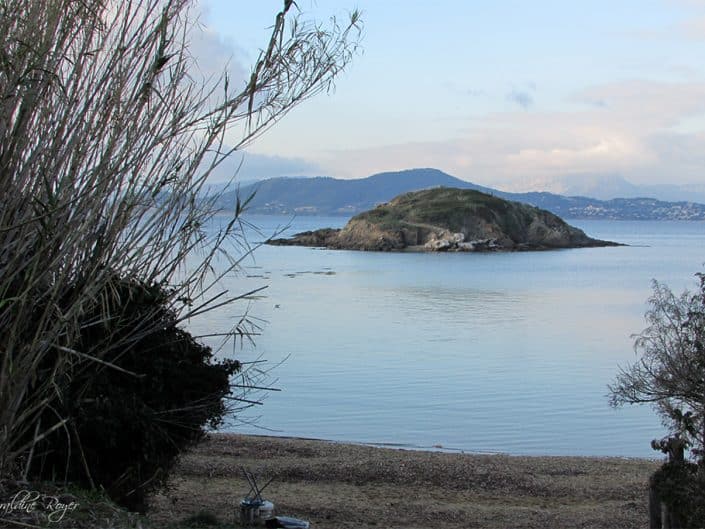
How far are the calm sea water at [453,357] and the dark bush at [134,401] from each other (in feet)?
2.78

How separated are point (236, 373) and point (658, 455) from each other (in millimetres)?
11975

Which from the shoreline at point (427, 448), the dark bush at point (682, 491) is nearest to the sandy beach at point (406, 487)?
the shoreline at point (427, 448)

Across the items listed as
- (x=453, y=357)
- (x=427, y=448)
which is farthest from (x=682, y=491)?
(x=453, y=357)

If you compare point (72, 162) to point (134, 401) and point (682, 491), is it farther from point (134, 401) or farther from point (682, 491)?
point (682, 491)

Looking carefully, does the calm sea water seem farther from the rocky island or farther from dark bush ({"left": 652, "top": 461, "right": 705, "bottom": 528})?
the rocky island

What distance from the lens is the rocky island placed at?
4919 inches

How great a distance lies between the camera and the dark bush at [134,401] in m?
7.78

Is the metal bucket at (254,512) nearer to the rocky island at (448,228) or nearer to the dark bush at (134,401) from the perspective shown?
the dark bush at (134,401)

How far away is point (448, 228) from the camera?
12544cm

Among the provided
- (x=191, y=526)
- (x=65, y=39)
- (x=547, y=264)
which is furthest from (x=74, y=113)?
(x=547, y=264)

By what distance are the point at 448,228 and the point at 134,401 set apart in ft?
388

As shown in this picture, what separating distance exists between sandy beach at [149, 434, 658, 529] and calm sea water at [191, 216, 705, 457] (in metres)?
1.56

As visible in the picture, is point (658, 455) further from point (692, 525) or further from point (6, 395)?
point (6, 395)

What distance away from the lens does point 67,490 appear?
21.1 ft
